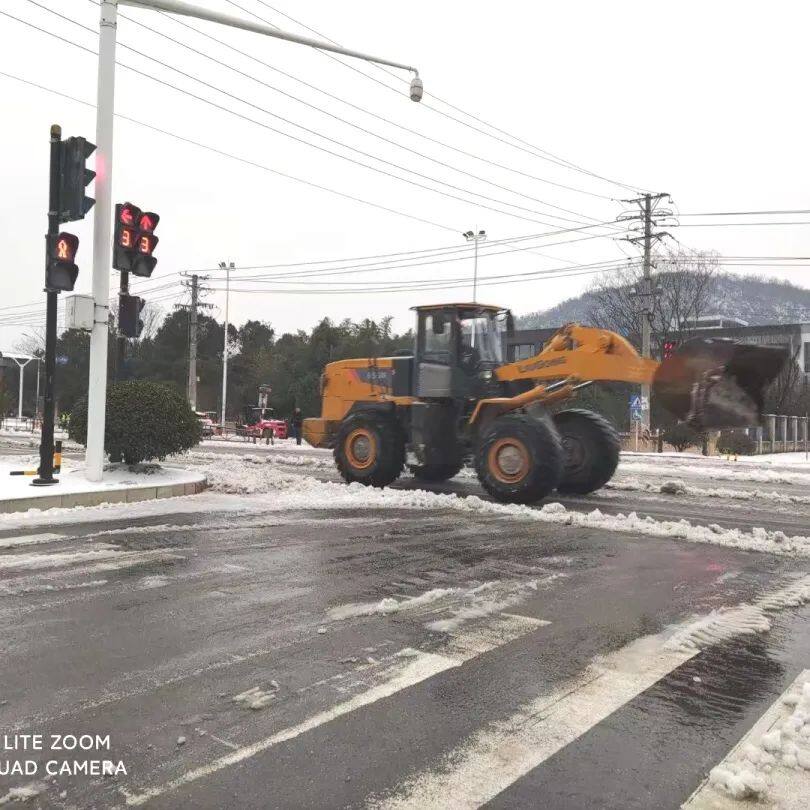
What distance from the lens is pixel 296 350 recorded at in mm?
52312

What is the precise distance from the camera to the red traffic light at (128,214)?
11703mm

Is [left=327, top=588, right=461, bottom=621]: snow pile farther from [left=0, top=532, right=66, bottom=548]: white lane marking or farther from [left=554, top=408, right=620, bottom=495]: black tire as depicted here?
[left=554, top=408, right=620, bottom=495]: black tire

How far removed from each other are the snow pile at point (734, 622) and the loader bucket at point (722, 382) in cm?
274

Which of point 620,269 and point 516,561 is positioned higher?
point 620,269

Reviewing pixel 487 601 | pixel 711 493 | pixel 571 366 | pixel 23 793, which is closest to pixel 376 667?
pixel 487 601

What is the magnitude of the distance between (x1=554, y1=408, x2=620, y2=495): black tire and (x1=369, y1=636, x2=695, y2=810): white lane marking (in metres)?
8.19

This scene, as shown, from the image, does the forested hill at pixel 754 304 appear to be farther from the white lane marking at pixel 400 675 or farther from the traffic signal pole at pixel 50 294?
the white lane marking at pixel 400 675

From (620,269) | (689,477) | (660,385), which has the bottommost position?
(689,477)

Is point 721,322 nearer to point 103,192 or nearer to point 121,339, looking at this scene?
point 121,339

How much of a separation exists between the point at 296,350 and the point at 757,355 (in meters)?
45.5

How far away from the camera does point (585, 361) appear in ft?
36.3

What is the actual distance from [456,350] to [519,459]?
2.41m

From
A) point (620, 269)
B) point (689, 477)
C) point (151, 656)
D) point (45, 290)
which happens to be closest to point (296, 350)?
point (620, 269)

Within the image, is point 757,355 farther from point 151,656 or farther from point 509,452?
point 151,656
